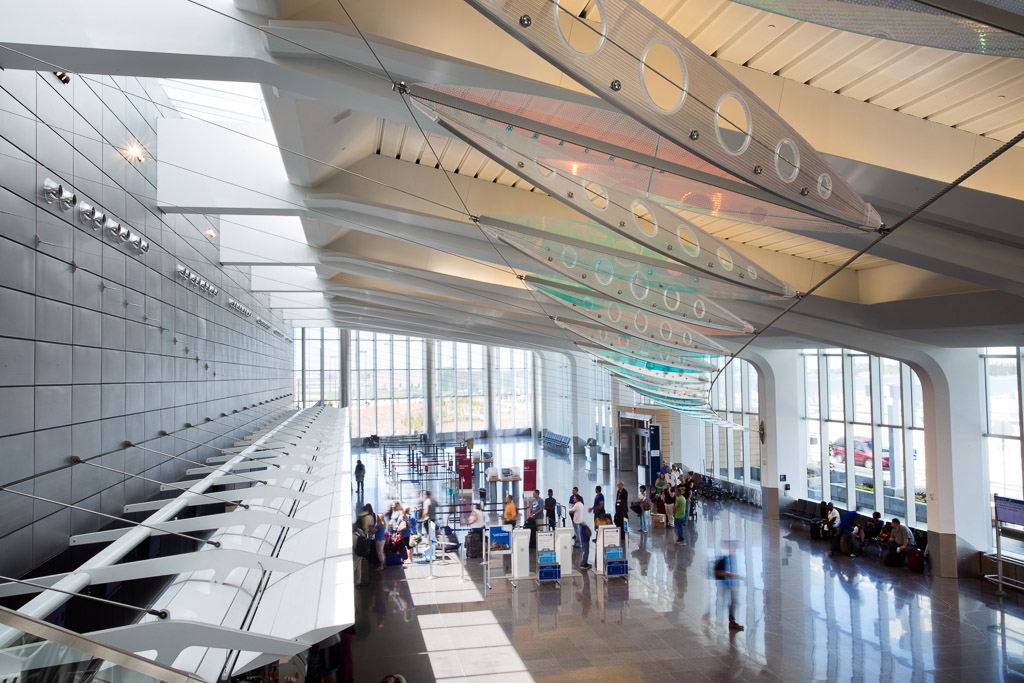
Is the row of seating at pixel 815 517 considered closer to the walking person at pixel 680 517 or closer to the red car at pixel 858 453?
the red car at pixel 858 453

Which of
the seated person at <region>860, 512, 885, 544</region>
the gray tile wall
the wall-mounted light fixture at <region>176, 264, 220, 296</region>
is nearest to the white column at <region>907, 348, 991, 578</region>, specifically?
the seated person at <region>860, 512, 885, 544</region>

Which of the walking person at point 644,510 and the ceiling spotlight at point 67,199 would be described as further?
the walking person at point 644,510

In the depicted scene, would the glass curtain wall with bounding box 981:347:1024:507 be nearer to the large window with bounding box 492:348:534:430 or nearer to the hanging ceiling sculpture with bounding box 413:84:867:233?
the hanging ceiling sculpture with bounding box 413:84:867:233

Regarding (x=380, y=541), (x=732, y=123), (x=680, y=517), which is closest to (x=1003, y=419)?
(x=680, y=517)

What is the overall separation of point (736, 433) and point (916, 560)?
9385 mm

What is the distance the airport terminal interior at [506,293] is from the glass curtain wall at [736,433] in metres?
3.26

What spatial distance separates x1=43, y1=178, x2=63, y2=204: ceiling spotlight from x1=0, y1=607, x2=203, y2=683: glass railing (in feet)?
13.9

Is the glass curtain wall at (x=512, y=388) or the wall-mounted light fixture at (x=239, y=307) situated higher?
the wall-mounted light fixture at (x=239, y=307)

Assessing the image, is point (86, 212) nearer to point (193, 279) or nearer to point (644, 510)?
point (193, 279)

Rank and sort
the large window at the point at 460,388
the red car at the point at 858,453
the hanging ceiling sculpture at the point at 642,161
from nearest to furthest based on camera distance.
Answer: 1. the hanging ceiling sculpture at the point at 642,161
2. the red car at the point at 858,453
3. the large window at the point at 460,388

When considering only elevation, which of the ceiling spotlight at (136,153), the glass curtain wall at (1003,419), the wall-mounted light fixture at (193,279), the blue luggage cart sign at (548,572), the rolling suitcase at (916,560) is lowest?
the rolling suitcase at (916,560)

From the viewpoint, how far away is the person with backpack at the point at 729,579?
892cm

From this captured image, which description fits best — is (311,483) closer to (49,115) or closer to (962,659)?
(49,115)

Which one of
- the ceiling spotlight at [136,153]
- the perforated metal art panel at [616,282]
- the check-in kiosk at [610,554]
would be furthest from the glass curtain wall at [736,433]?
the ceiling spotlight at [136,153]
